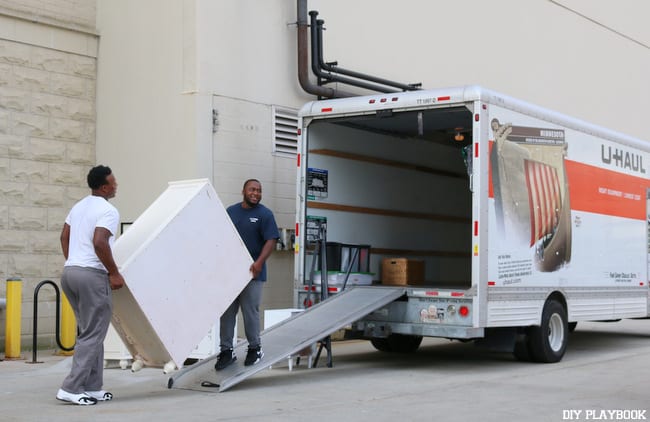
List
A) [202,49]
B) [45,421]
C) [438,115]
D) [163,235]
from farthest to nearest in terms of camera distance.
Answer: [202,49] < [438,115] < [163,235] < [45,421]

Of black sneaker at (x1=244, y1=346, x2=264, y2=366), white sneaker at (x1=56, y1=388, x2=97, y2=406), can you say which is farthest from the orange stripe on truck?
white sneaker at (x1=56, y1=388, x2=97, y2=406)

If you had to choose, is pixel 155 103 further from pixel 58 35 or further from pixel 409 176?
pixel 409 176

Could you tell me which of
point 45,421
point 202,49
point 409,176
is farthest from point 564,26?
point 45,421

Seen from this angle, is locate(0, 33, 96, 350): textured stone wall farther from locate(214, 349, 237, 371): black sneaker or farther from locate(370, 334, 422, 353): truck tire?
locate(370, 334, 422, 353): truck tire

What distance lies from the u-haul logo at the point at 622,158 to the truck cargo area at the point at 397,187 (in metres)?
1.85

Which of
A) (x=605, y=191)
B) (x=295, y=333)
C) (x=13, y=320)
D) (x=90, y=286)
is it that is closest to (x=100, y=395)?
(x=90, y=286)

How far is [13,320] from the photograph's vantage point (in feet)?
38.1

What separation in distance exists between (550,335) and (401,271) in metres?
2.02

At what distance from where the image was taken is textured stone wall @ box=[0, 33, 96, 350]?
1253 cm

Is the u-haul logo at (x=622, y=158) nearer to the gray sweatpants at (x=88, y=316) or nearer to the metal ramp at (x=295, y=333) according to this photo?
the metal ramp at (x=295, y=333)

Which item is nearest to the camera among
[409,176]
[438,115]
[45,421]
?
[45,421]

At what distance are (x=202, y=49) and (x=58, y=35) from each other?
208cm

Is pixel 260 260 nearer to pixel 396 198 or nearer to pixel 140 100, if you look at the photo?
pixel 396 198

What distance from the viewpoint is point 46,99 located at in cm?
1296
